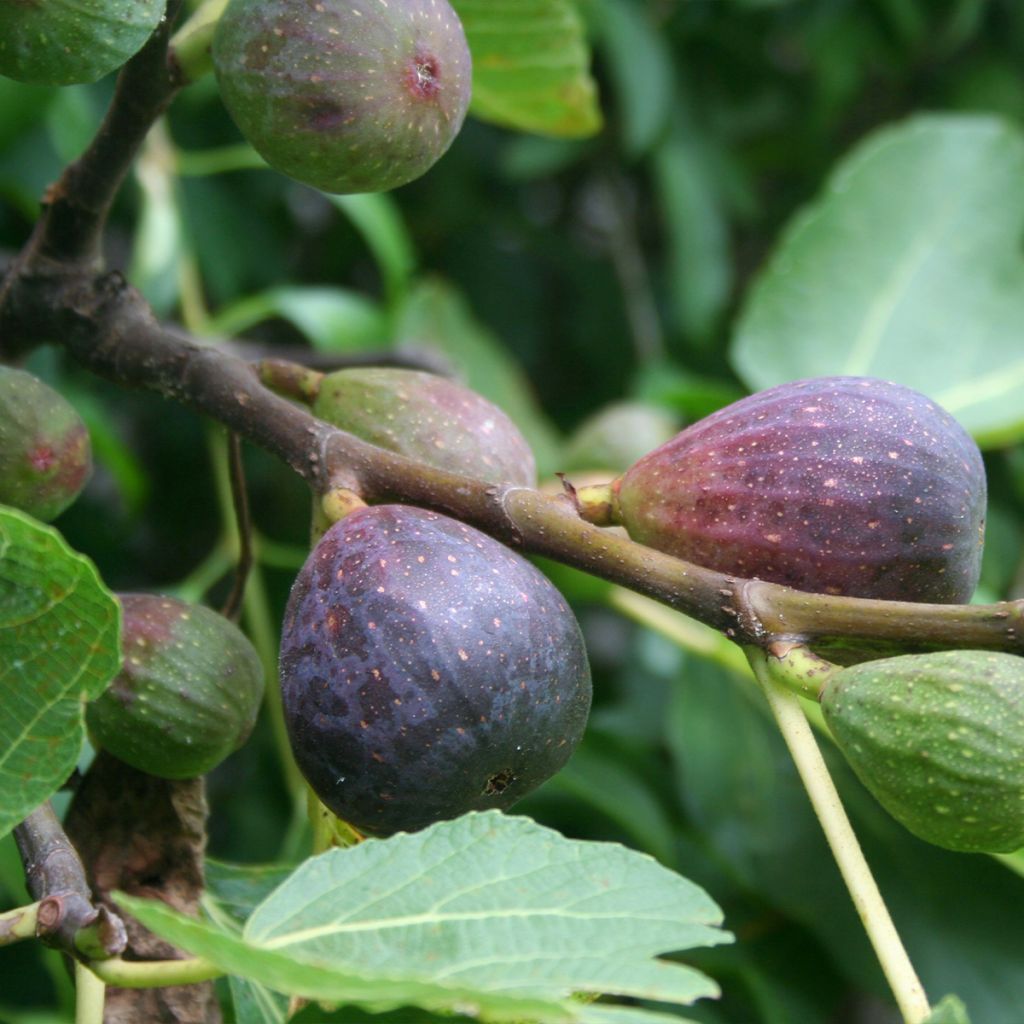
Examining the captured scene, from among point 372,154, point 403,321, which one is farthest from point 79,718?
point 403,321

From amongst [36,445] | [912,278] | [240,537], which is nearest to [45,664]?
[36,445]

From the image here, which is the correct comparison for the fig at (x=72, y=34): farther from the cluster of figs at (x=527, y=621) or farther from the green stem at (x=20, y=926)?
the green stem at (x=20, y=926)

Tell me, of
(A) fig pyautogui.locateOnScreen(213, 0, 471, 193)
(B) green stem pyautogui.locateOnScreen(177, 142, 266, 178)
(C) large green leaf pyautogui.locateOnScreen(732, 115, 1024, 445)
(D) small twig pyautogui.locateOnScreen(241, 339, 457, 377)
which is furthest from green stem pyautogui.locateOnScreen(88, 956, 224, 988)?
(B) green stem pyautogui.locateOnScreen(177, 142, 266, 178)

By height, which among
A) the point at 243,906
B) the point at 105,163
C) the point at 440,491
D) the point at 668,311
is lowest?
the point at 668,311

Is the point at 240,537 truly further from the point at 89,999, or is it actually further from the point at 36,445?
the point at 89,999

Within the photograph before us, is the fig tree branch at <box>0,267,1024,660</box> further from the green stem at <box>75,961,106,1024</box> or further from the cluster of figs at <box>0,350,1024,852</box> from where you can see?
the green stem at <box>75,961,106,1024</box>

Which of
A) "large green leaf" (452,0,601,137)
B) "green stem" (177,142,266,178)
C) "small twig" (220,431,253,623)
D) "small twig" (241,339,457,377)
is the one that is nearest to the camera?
"small twig" (220,431,253,623)

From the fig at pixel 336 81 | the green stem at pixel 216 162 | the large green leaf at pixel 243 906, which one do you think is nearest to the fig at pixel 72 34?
the fig at pixel 336 81
